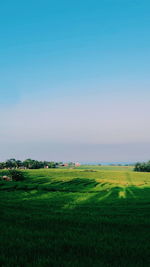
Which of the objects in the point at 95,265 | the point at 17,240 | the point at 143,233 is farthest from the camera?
the point at 143,233

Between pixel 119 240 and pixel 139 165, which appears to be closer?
pixel 119 240

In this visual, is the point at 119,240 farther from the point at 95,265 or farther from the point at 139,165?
the point at 139,165

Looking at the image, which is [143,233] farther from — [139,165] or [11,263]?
[139,165]

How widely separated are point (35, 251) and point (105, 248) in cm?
200

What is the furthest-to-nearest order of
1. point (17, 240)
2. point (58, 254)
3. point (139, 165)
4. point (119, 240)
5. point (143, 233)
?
point (139, 165) < point (143, 233) < point (119, 240) < point (17, 240) < point (58, 254)

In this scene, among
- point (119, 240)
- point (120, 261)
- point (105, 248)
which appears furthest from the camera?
point (119, 240)

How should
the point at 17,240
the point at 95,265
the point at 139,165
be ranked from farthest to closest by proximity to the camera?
the point at 139,165
the point at 17,240
the point at 95,265

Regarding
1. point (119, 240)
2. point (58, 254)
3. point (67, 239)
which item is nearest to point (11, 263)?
point (58, 254)

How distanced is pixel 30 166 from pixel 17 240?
19407cm

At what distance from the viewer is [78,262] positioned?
4.87 m

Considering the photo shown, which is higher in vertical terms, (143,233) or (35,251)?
(35,251)

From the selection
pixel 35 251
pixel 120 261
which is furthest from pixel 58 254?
pixel 120 261

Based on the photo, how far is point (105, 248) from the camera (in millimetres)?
5973

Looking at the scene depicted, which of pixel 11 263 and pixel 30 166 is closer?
pixel 11 263
